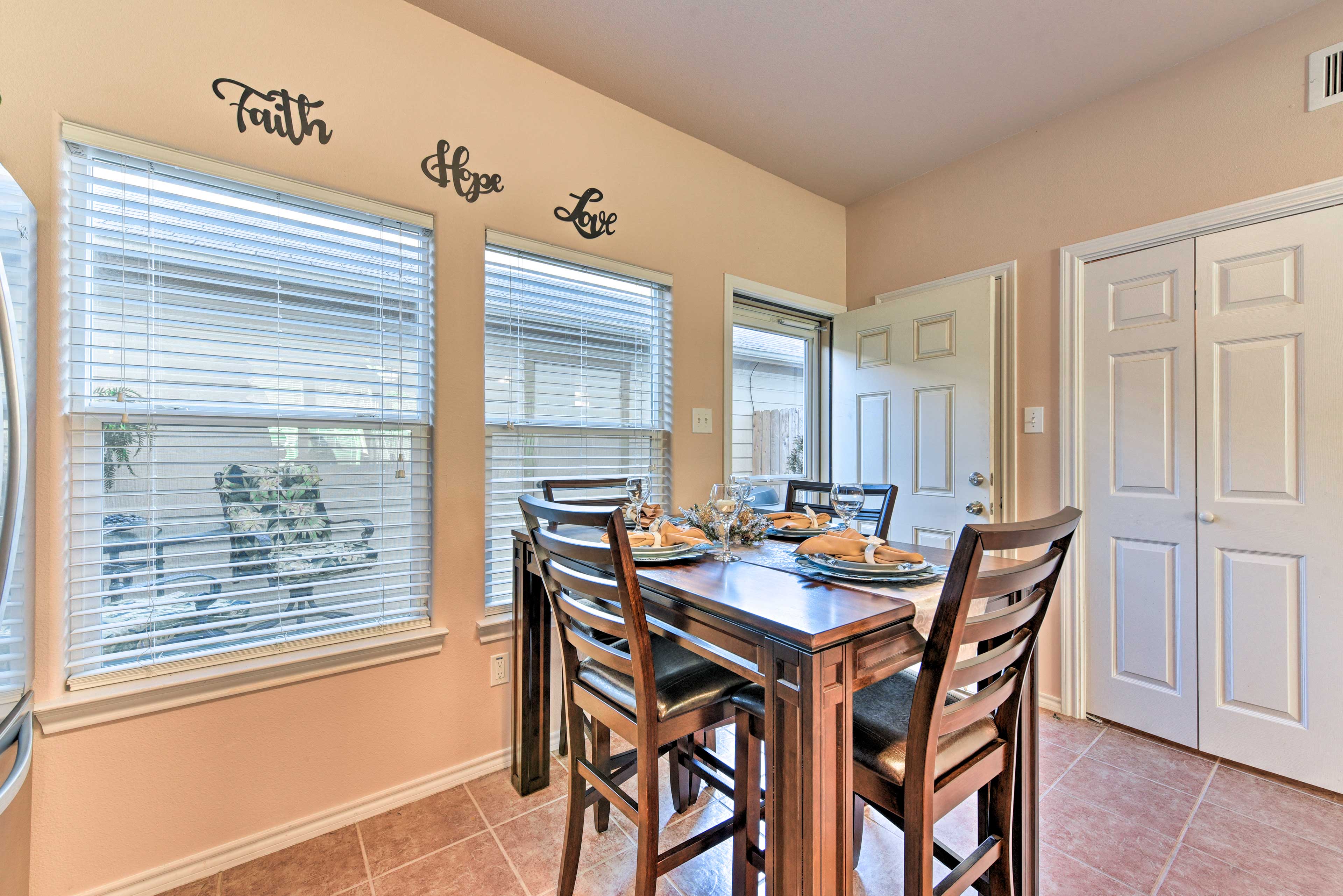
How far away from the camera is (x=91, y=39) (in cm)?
138

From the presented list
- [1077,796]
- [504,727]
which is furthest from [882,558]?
[504,727]

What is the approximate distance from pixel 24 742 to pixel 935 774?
1.98m

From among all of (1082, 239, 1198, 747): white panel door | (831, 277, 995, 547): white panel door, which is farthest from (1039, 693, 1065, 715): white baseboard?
(831, 277, 995, 547): white panel door

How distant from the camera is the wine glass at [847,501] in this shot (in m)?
1.58

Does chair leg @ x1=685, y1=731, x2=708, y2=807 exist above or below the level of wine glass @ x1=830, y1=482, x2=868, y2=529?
below

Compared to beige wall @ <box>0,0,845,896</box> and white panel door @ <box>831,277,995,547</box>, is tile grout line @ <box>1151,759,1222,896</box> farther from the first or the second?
beige wall @ <box>0,0,845,896</box>

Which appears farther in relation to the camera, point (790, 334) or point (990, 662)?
point (790, 334)

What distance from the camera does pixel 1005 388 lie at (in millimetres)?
2615

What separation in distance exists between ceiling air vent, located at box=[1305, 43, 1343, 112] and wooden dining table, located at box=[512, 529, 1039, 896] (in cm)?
218

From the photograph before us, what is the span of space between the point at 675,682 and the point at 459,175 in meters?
1.88

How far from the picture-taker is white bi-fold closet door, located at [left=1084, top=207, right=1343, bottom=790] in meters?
1.84

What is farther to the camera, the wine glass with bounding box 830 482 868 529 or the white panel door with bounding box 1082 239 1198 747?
the white panel door with bounding box 1082 239 1198 747

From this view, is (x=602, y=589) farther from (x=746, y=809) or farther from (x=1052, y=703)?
(x=1052, y=703)

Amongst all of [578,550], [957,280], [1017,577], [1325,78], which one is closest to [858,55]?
[957,280]
